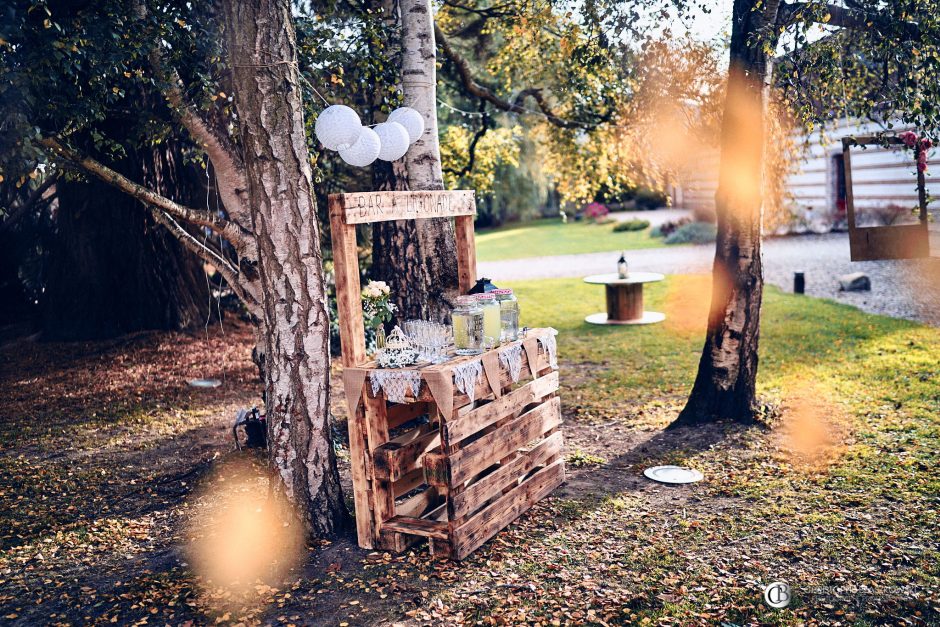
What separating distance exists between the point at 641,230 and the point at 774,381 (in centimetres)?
1849

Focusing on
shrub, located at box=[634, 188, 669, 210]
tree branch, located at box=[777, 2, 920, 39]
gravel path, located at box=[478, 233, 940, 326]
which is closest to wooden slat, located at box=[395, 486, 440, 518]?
tree branch, located at box=[777, 2, 920, 39]

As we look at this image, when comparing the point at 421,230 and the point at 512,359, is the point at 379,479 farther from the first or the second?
the point at 421,230

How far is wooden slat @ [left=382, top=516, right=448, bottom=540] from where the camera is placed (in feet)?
14.6

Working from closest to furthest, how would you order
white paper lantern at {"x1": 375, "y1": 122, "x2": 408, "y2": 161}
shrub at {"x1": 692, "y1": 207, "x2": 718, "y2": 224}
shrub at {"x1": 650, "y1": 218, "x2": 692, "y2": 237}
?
1. white paper lantern at {"x1": 375, "y1": 122, "x2": 408, "y2": 161}
2. shrub at {"x1": 650, "y1": 218, "x2": 692, "y2": 237}
3. shrub at {"x1": 692, "y1": 207, "x2": 718, "y2": 224}

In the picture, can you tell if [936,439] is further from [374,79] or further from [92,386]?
[92,386]

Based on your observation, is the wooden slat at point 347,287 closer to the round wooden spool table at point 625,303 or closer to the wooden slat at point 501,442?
the wooden slat at point 501,442

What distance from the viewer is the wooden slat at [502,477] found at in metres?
4.47

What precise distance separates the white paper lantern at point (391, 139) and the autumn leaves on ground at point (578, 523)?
2444 mm

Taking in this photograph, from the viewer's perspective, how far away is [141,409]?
864 cm

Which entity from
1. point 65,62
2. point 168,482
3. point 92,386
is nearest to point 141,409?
point 92,386

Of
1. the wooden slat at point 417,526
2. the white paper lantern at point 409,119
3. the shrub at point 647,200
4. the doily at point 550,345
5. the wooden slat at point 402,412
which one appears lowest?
the wooden slat at point 417,526
